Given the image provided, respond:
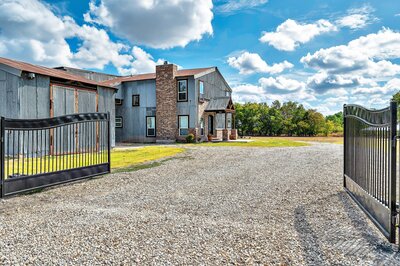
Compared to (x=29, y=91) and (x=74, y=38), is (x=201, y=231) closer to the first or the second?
(x=29, y=91)

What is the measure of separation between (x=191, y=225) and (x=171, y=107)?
19.5 metres

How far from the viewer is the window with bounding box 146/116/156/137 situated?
78.0 feet

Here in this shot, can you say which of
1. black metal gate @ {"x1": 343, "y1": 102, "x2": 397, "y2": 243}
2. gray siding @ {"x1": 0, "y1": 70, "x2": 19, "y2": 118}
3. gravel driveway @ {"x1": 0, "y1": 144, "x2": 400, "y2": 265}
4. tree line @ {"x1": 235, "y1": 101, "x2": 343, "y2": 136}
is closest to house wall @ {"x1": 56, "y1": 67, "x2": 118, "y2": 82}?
gray siding @ {"x1": 0, "y1": 70, "x2": 19, "y2": 118}

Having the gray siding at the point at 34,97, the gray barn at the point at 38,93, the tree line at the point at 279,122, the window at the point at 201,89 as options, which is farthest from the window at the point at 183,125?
the tree line at the point at 279,122

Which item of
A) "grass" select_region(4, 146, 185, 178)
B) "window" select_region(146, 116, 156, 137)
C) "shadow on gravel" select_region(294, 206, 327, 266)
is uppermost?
"window" select_region(146, 116, 156, 137)

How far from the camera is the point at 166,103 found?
22.9 m

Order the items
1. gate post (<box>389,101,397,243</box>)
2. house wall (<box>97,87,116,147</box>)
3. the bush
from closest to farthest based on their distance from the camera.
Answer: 1. gate post (<box>389,101,397,243</box>)
2. house wall (<box>97,87,116,147</box>)
3. the bush

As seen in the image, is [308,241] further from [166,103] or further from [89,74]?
[89,74]

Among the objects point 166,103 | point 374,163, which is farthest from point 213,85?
point 374,163

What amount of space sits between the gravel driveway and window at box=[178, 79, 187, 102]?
53.7 feet

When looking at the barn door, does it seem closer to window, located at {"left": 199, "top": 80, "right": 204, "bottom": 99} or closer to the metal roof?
window, located at {"left": 199, "top": 80, "right": 204, "bottom": 99}

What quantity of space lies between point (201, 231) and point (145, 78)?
22.2 metres

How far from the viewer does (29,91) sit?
38.8 feet

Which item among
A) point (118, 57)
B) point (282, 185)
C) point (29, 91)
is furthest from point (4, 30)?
point (282, 185)
